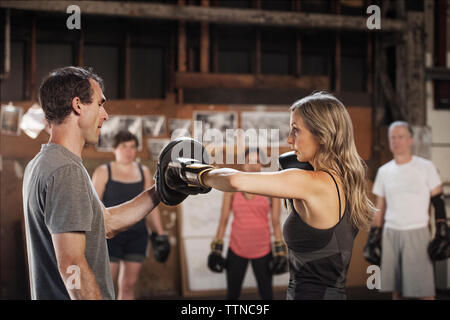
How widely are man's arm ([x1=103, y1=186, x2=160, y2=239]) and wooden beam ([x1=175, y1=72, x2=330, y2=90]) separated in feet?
12.2

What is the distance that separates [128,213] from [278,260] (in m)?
2.64

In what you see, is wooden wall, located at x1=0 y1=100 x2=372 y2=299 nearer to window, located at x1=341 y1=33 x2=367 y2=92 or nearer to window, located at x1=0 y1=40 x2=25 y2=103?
window, located at x1=0 y1=40 x2=25 y2=103

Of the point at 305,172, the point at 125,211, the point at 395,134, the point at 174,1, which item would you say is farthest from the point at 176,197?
the point at 174,1

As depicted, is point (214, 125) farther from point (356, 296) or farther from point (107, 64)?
point (356, 296)

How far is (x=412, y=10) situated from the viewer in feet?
20.7

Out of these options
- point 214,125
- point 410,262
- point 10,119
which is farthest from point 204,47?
point 410,262

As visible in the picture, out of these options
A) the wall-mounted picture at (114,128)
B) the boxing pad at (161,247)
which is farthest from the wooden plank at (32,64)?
the boxing pad at (161,247)

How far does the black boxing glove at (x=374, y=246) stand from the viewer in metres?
5.25

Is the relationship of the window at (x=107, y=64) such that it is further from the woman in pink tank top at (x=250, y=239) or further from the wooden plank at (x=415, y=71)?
the wooden plank at (x=415, y=71)

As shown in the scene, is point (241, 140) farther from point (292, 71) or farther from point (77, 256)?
point (77, 256)

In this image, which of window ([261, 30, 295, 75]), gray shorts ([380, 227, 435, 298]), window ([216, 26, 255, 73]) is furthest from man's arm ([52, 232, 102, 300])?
window ([261, 30, 295, 75])

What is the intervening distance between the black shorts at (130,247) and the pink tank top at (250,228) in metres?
0.76

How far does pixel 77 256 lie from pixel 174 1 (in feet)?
16.2

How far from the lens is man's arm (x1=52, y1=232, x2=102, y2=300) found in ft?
5.67
